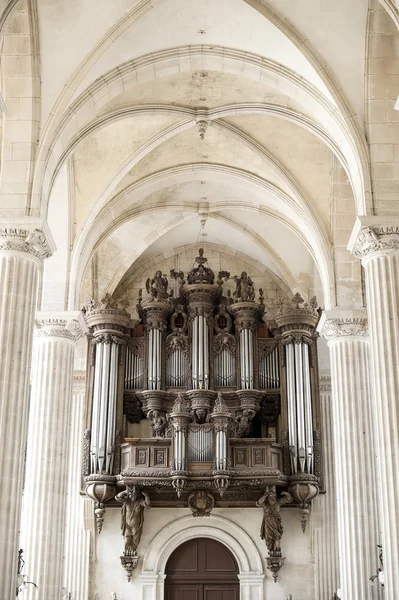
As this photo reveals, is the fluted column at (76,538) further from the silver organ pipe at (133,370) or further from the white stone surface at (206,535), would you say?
the silver organ pipe at (133,370)

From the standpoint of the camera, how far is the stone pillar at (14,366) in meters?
12.4

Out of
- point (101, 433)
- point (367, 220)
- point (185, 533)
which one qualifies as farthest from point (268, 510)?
point (367, 220)

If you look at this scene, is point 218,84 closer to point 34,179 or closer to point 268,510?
point 34,179

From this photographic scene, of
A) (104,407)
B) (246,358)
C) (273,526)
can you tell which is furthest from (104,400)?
(273,526)

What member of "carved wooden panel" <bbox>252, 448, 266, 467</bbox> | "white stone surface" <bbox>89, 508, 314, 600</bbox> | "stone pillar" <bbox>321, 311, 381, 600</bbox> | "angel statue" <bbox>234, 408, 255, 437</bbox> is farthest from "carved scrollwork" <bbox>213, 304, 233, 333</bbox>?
"white stone surface" <bbox>89, 508, 314, 600</bbox>

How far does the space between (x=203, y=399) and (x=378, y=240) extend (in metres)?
8.53

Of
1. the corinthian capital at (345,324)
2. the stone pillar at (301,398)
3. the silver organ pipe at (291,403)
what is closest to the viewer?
the corinthian capital at (345,324)

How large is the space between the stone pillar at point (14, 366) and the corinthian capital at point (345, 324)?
6702 millimetres

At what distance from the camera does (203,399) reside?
21.4 metres

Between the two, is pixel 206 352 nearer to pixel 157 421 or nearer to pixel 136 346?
pixel 136 346

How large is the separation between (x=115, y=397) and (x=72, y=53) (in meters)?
9.33

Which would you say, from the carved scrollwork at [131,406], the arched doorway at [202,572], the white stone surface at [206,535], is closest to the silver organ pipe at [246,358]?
the carved scrollwork at [131,406]

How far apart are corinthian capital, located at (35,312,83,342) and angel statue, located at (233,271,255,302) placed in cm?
508

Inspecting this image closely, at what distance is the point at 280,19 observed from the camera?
15.0 m
